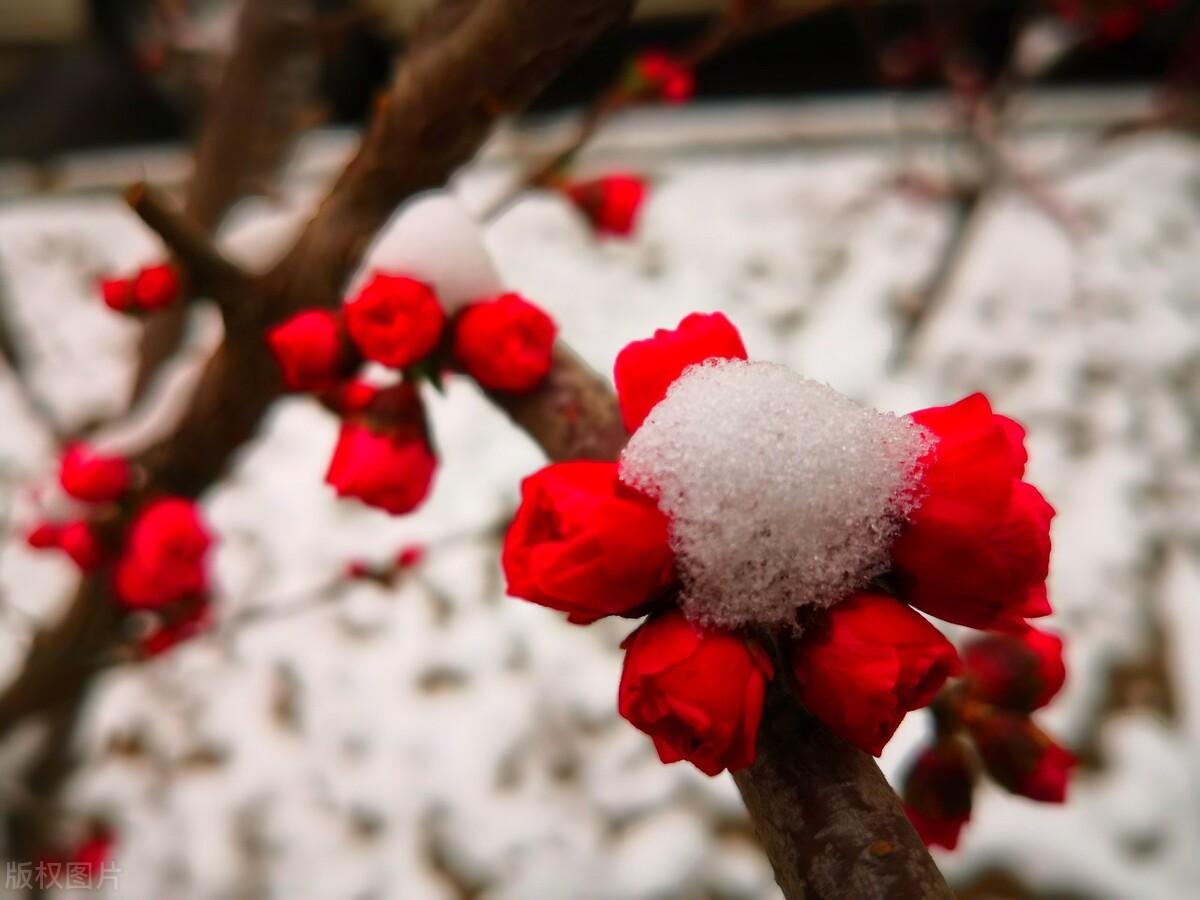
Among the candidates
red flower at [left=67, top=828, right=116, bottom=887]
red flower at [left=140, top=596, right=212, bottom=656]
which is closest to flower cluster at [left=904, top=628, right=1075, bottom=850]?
red flower at [left=140, top=596, right=212, bottom=656]

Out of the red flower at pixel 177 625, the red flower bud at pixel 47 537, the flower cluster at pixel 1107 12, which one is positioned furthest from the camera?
the flower cluster at pixel 1107 12

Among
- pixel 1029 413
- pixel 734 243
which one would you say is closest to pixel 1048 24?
pixel 734 243

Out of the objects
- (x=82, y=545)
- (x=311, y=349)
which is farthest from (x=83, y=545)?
(x=311, y=349)

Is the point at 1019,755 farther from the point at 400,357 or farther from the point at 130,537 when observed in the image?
the point at 130,537

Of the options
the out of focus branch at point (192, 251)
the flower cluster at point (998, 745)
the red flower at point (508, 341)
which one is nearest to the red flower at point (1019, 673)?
the flower cluster at point (998, 745)

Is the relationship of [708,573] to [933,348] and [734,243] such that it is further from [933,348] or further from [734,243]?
[734,243]

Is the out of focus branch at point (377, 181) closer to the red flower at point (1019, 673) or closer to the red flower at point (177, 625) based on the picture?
the red flower at point (177, 625)

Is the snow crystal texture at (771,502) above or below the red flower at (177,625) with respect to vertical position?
above
